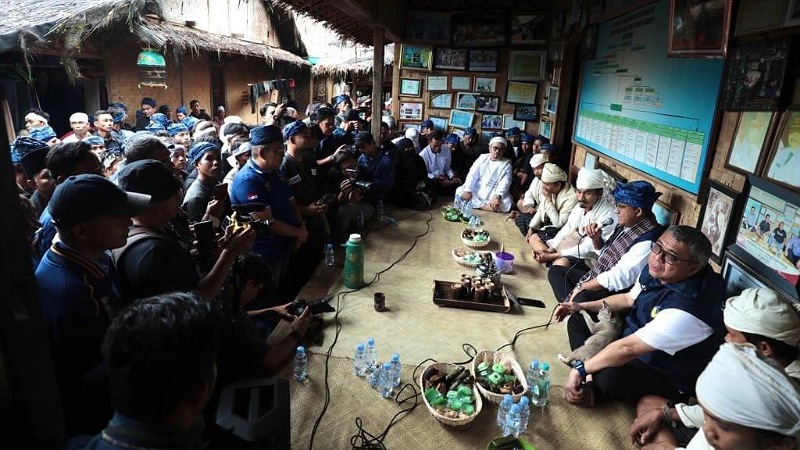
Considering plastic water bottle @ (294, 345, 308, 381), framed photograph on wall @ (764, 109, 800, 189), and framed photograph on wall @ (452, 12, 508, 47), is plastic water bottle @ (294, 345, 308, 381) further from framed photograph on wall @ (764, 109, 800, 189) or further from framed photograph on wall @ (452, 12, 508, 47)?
framed photograph on wall @ (452, 12, 508, 47)

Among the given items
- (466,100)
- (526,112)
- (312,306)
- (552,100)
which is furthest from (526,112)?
(312,306)

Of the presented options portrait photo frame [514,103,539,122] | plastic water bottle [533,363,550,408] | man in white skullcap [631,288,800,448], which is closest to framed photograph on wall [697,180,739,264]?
man in white skullcap [631,288,800,448]

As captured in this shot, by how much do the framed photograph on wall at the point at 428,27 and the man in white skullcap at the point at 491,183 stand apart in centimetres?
285

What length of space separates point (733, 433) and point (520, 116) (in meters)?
7.51

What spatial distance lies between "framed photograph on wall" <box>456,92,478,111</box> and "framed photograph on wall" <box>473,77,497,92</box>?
5.8 inches

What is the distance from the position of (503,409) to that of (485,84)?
712cm

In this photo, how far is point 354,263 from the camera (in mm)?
3748

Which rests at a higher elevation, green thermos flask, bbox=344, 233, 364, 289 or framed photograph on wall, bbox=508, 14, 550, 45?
framed photograph on wall, bbox=508, 14, 550, 45

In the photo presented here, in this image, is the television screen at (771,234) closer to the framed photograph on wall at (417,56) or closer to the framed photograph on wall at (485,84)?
the framed photograph on wall at (485,84)

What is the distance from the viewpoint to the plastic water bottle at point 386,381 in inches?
99.7

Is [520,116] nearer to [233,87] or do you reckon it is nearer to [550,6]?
[550,6]

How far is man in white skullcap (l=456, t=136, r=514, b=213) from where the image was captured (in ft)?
A: 21.4

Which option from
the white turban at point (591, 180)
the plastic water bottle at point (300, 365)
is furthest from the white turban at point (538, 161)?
the plastic water bottle at point (300, 365)

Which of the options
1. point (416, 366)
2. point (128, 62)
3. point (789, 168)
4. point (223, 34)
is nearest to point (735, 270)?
point (789, 168)
